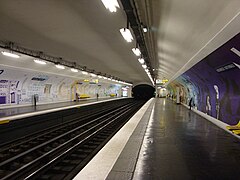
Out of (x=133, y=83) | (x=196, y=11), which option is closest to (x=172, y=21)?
(x=196, y=11)

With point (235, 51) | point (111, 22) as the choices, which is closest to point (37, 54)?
point (111, 22)

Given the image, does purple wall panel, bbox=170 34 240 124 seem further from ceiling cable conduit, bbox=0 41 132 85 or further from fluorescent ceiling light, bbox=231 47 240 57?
ceiling cable conduit, bbox=0 41 132 85

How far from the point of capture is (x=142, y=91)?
143 feet

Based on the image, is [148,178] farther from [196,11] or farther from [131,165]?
[196,11]

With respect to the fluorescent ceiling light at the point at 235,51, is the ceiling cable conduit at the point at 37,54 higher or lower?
higher

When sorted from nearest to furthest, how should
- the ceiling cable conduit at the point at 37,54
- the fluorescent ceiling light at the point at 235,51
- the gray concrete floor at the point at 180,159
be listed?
the gray concrete floor at the point at 180,159, the fluorescent ceiling light at the point at 235,51, the ceiling cable conduit at the point at 37,54

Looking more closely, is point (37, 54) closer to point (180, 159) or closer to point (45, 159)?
point (45, 159)

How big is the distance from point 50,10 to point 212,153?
208 inches

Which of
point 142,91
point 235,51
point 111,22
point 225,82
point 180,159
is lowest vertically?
point 180,159

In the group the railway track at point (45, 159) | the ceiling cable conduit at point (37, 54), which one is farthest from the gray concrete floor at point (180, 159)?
the ceiling cable conduit at point (37, 54)

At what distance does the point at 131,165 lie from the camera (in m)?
3.65

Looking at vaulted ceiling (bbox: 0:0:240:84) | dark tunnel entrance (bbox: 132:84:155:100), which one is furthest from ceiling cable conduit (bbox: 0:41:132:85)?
dark tunnel entrance (bbox: 132:84:155:100)

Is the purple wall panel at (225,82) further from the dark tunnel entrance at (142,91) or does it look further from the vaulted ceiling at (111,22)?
the dark tunnel entrance at (142,91)

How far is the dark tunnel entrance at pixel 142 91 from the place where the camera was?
42250 millimetres
